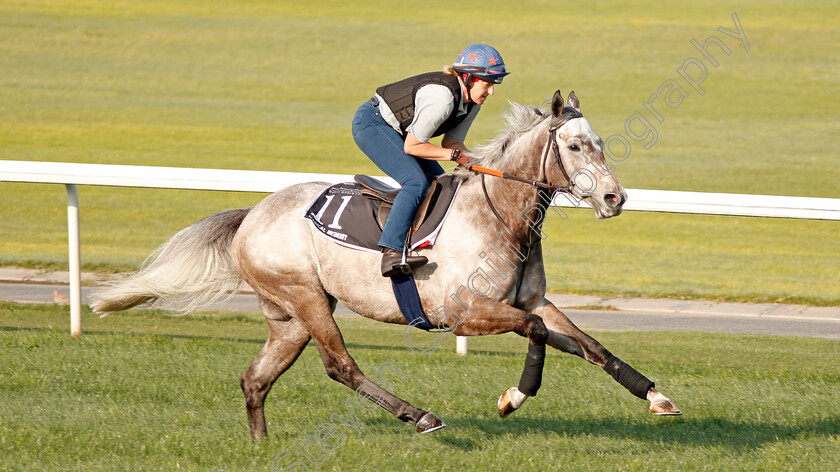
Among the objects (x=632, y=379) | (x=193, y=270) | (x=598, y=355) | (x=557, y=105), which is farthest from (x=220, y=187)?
(x=632, y=379)

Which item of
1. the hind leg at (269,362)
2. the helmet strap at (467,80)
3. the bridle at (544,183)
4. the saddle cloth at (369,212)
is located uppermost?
the helmet strap at (467,80)

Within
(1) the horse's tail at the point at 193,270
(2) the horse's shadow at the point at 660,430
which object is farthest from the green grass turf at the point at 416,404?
(1) the horse's tail at the point at 193,270

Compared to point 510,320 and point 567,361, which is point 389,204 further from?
point 567,361

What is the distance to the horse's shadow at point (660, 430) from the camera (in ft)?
16.2

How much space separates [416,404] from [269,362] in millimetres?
917

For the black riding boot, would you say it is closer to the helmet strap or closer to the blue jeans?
the blue jeans

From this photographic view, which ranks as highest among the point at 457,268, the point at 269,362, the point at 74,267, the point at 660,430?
the point at 457,268

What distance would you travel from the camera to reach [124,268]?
10641 millimetres

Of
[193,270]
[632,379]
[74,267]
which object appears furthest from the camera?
[74,267]

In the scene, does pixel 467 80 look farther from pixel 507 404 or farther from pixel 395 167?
pixel 507 404

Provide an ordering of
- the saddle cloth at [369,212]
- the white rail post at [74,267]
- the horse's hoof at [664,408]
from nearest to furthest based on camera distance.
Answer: the horse's hoof at [664,408]
the saddle cloth at [369,212]
the white rail post at [74,267]

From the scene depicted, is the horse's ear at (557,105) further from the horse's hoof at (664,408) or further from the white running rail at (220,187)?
the white running rail at (220,187)

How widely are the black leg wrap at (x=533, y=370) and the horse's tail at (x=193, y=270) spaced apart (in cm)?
174

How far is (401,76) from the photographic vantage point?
23.0 meters
